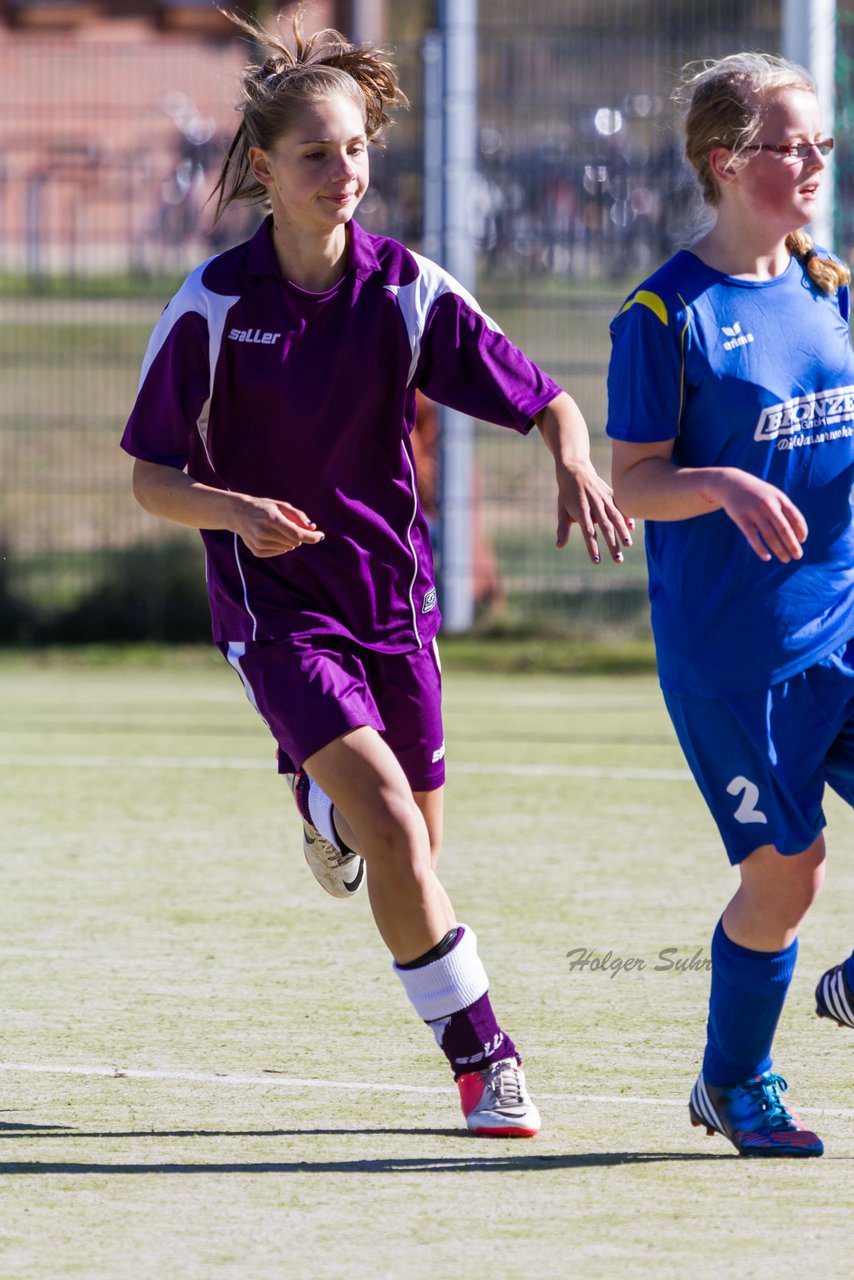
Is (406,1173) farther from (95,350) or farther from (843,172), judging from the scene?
(95,350)

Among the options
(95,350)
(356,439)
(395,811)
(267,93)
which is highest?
(267,93)

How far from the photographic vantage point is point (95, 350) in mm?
13094

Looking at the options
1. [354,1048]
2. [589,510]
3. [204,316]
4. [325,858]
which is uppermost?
[204,316]

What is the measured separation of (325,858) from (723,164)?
1.65 m

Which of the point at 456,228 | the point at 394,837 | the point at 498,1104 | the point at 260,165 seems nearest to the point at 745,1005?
the point at 498,1104

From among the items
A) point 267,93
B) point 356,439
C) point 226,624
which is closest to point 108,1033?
point 226,624

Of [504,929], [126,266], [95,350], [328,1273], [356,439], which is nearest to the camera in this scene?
[328,1273]

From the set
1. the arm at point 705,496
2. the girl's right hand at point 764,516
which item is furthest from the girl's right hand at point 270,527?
the girl's right hand at point 764,516

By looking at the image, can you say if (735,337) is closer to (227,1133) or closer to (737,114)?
(737,114)

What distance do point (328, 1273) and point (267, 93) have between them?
2293 millimetres

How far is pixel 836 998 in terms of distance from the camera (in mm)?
4160

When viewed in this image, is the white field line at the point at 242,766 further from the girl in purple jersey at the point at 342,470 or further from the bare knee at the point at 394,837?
the bare knee at the point at 394,837

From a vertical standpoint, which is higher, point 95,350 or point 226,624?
point 226,624

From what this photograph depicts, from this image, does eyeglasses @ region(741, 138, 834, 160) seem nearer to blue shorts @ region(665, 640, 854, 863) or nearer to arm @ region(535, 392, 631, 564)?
arm @ region(535, 392, 631, 564)
